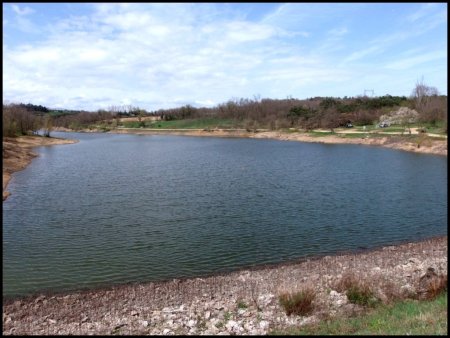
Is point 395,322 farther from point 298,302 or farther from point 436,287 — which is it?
point 436,287

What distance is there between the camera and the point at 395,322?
8.87 metres

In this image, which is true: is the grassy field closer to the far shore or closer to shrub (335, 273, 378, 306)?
shrub (335, 273, 378, 306)

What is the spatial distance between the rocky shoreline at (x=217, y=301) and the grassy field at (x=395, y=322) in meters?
0.75

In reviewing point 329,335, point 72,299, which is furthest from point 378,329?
point 72,299

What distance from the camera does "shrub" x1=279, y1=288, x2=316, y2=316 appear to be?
10.9m

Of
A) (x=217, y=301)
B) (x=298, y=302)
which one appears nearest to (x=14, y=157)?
(x=217, y=301)

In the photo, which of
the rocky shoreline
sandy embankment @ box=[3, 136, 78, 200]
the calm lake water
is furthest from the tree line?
the rocky shoreline

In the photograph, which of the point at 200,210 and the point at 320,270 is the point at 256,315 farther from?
the point at 200,210

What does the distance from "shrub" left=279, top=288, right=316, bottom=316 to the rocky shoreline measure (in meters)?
0.18

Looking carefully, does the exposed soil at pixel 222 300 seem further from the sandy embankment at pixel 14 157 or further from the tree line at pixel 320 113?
the tree line at pixel 320 113

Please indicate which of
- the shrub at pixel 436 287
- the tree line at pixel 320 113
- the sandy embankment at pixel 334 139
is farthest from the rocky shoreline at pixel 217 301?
the tree line at pixel 320 113

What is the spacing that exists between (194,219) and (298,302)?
11.4 metres

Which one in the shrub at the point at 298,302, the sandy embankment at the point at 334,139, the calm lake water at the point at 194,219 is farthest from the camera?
the sandy embankment at the point at 334,139

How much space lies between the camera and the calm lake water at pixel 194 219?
15898 millimetres
